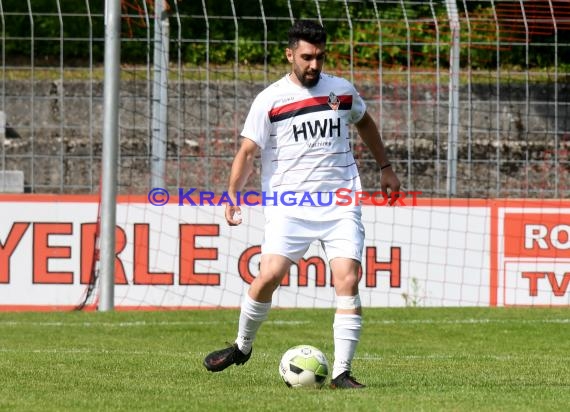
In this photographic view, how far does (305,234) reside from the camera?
752 cm

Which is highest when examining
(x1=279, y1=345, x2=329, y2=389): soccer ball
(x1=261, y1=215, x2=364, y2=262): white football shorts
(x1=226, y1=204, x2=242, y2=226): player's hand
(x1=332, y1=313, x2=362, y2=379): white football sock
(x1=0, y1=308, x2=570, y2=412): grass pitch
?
(x1=226, y1=204, x2=242, y2=226): player's hand

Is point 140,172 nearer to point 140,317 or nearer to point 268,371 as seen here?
point 140,317

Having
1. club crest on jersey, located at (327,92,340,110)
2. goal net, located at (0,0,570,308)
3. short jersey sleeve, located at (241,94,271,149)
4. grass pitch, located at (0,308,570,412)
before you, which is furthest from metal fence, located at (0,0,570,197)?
club crest on jersey, located at (327,92,340,110)

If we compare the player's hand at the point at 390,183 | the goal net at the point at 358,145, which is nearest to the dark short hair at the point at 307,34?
the player's hand at the point at 390,183

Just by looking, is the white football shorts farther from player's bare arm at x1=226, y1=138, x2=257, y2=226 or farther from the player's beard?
the player's beard

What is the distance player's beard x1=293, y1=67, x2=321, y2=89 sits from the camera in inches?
294

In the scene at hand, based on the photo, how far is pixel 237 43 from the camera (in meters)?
15.1

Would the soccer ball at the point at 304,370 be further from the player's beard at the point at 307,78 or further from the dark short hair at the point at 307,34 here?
the dark short hair at the point at 307,34

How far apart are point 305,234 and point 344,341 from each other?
0.67m

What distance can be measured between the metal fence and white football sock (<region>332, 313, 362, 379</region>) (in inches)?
302

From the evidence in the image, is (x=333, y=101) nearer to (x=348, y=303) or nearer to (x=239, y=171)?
(x=239, y=171)

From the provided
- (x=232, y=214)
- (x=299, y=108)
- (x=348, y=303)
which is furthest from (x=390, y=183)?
(x=232, y=214)

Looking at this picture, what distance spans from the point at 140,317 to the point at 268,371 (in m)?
5.14

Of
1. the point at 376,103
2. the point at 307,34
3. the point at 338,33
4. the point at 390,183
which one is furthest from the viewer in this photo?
the point at 338,33
